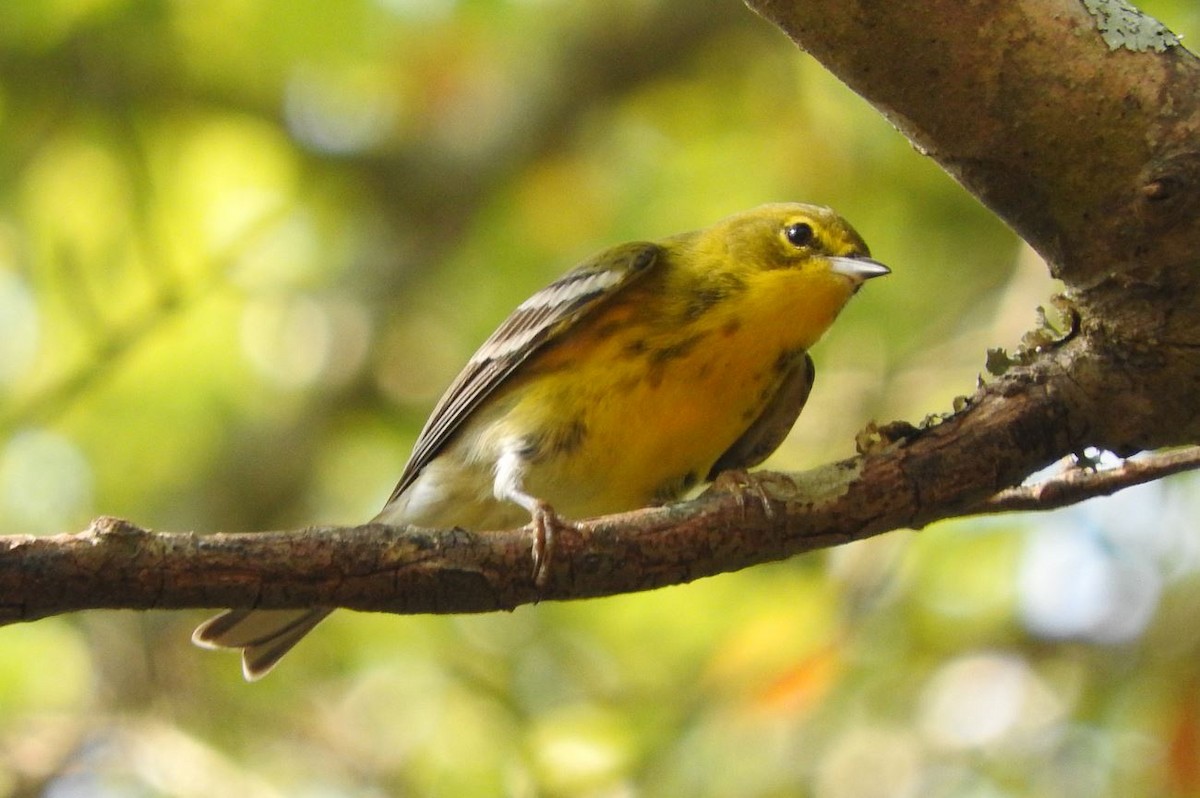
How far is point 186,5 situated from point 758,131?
3.29 metres

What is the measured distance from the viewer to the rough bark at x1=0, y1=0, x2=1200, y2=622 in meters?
2.65

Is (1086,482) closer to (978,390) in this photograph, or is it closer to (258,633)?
(978,390)

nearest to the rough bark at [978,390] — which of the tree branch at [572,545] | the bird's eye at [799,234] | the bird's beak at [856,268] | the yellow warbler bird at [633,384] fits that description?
the tree branch at [572,545]

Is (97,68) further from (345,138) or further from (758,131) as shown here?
(758,131)

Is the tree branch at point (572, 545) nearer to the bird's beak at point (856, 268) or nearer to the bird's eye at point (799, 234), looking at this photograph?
the bird's beak at point (856, 268)

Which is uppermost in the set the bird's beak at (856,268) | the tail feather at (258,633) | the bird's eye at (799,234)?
the bird's eye at (799,234)

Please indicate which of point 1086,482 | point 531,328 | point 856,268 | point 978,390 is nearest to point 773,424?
point 856,268

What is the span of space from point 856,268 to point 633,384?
90 centimetres

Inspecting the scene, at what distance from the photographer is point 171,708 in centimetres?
638

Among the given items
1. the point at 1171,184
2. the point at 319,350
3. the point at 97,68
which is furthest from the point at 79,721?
the point at 1171,184

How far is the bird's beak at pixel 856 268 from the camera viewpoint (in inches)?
181

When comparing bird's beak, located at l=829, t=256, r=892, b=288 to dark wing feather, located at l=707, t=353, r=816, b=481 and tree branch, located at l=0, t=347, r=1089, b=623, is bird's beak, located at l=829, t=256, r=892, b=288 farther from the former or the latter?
tree branch, located at l=0, t=347, r=1089, b=623

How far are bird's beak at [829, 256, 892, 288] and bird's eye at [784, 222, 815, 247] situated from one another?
0.20 m

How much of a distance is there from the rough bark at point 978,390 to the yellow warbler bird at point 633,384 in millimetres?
1325
